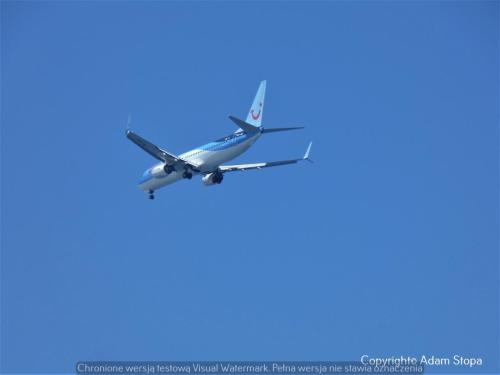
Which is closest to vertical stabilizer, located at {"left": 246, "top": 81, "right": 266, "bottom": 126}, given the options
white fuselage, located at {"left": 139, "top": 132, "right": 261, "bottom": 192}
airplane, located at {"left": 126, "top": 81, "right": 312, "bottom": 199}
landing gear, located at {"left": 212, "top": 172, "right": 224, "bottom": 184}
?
airplane, located at {"left": 126, "top": 81, "right": 312, "bottom": 199}

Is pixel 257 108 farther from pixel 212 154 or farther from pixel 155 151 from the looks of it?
pixel 155 151

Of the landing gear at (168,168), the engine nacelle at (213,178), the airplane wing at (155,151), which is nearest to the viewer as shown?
the airplane wing at (155,151)

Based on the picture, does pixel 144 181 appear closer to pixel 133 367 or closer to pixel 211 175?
pixel 211 175

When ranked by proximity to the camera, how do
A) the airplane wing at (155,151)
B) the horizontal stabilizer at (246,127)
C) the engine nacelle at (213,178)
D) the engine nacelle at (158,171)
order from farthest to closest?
1. the engine nacelle at (158,171)
2. the engine nacelle at (213,178)
3. the airplane wing at (155,151)
4. the horizontal stabilizer at (246,127)

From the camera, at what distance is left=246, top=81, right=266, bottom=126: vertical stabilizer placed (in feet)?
301

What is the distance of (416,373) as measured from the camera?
75688 mm

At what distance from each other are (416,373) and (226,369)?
14.5m

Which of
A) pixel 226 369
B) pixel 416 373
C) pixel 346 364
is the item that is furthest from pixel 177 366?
pixel 416 373

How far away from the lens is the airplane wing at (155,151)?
8695 cm

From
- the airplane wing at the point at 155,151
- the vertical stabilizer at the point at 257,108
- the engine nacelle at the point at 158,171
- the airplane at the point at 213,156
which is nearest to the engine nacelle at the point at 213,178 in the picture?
the airplane at the point at 213,156

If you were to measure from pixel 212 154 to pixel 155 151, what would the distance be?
513 centimetres

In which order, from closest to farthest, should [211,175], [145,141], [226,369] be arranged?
[226,369]
[145,141]
[211,175]

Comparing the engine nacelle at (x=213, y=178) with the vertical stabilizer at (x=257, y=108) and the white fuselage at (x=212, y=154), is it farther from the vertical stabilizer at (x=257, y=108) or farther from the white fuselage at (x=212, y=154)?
the vertical stabilizer at (x=257, y=108)

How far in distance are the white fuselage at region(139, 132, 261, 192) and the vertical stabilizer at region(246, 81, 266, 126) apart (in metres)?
3.37
